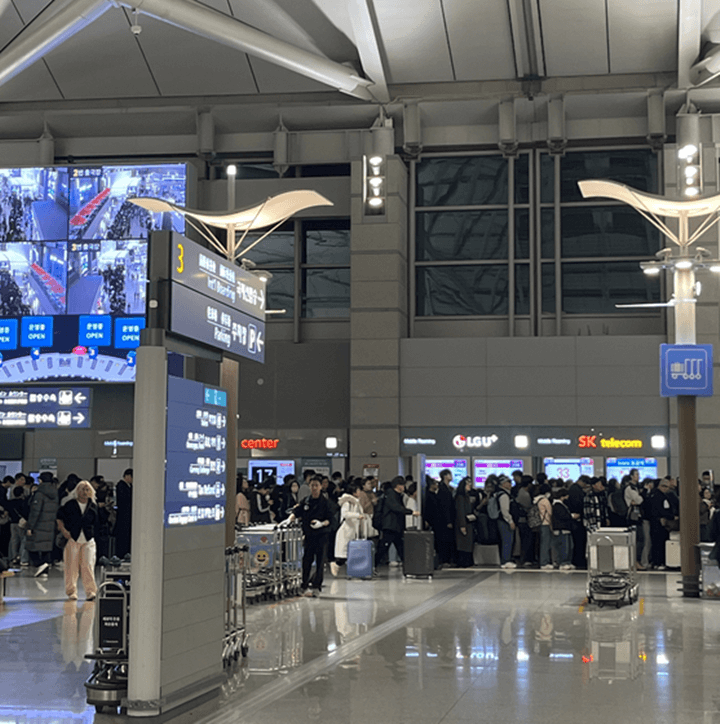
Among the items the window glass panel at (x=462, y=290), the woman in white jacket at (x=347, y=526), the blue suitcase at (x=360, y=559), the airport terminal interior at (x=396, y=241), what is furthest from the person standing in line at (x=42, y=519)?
the window glass panel at (x=462, y=290)

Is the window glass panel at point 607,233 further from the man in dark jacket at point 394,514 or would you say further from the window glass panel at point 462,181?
the man in dark jacket at point 394,514

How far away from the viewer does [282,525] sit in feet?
47.8

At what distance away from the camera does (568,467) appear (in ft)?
85.3

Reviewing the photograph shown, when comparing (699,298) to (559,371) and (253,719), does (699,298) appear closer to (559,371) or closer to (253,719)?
(559,371)

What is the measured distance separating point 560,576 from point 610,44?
43.8 ft


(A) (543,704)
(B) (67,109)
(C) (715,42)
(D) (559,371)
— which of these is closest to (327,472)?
(D) (559,371)

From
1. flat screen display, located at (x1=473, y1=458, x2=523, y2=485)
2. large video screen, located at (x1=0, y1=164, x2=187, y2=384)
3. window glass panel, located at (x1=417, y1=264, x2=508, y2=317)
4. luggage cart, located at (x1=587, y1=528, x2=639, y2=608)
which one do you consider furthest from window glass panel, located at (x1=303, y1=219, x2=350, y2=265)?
luggage cart, located at (x1=587, y1=528, x2=639, y2=608)

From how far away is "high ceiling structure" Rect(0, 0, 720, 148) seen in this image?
23359 mm

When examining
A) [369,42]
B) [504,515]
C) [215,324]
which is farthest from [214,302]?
[369,42]

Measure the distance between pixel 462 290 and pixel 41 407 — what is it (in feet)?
35.6

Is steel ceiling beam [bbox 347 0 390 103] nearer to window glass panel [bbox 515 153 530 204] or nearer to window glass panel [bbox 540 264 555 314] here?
window glass panel [bbox 515 153 530 204]

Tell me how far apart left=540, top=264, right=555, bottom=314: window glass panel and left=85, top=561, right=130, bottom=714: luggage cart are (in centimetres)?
2043

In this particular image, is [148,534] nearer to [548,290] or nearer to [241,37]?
[241,37]

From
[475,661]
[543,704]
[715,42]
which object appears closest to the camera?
[543,704]
